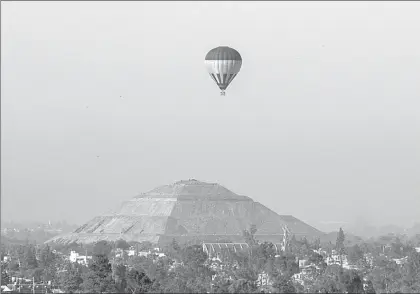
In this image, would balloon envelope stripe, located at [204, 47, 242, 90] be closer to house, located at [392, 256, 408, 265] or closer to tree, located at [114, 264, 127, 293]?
tree, located at [114, 264, 127, 293]

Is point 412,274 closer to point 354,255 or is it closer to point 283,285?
point 283,285

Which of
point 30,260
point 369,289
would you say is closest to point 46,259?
point 30,260

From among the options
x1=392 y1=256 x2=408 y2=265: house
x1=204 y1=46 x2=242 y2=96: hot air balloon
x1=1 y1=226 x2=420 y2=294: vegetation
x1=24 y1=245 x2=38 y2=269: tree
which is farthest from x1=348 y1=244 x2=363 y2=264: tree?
x1=204 y1=46 x2=242 y2=96: hot air balloon

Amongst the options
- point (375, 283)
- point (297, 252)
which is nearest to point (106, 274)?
point (375, 283)

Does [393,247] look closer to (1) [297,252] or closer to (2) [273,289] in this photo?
(1) [297,252]

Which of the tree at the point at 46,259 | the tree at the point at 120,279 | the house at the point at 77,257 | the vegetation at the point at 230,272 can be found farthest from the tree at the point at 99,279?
the house at the point at 77,257
